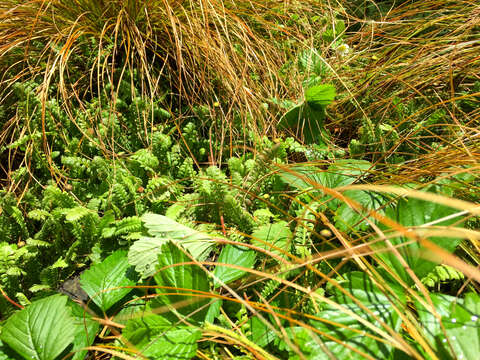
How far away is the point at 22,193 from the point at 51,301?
78cm

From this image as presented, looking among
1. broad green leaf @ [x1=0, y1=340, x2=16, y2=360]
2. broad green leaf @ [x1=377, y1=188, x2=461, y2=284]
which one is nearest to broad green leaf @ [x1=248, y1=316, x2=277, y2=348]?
broad green leaf @ [x1=377, y1=188, x2=461, y2=284]

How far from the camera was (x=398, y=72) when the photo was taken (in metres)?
1.95

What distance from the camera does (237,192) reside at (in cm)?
143

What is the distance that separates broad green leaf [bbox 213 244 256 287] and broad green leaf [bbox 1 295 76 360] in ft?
1.48

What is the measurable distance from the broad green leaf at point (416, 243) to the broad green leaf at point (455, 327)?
94 millimetres

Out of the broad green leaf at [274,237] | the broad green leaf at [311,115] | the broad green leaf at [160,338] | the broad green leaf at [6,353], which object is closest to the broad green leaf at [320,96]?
the broad green leaf at [311,115]

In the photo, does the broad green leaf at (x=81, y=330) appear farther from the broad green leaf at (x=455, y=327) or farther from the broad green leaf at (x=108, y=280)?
the broad green leaf at (x=455, y=327)

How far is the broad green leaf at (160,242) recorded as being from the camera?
3.70 ft

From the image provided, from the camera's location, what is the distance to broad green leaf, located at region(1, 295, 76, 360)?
934 millimetres

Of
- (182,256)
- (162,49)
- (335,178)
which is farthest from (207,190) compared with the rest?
(162,49)

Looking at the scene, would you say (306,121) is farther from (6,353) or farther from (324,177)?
(6,353)

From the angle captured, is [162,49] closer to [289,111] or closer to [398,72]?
[289,111]

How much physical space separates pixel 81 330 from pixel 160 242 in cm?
35

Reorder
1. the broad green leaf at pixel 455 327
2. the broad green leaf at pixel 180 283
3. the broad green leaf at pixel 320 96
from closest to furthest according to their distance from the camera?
the broad green leaf at pixel 455 327 < the broad green leaf at pixel 180 283 < the broad green leaf at pixel 320 96
